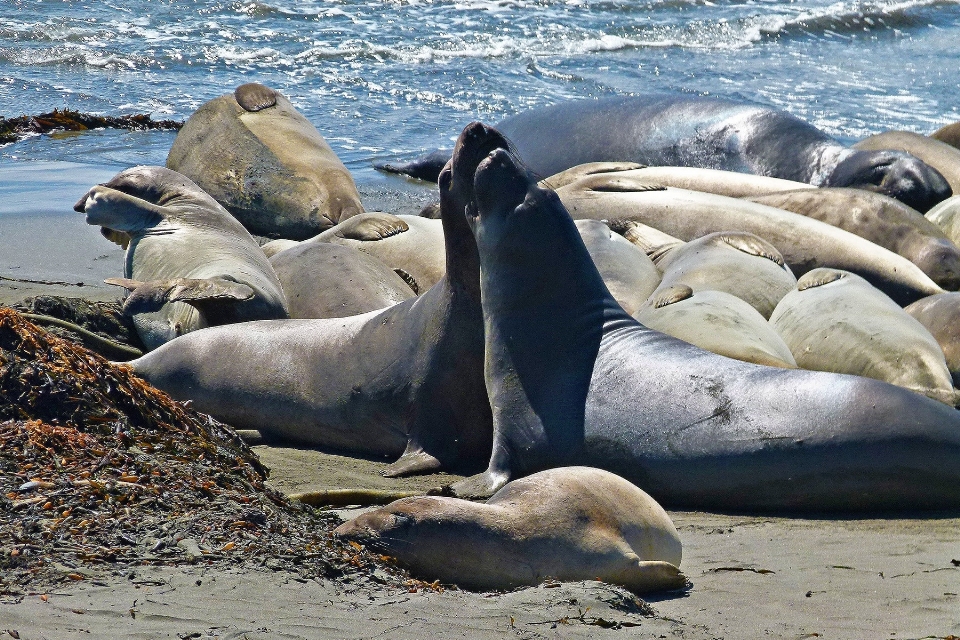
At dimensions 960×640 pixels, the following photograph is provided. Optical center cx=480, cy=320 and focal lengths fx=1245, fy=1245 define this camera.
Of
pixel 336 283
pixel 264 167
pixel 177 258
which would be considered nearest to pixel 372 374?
pixel 336 283

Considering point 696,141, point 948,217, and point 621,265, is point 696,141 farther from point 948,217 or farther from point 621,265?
point 621,265

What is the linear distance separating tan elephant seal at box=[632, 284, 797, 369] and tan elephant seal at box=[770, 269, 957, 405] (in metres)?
0.15

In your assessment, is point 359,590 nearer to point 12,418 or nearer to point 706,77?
point 12,418

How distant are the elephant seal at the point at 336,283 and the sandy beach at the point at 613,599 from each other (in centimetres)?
181

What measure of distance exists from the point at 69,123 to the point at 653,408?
347 inches

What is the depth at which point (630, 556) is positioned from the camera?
3.39m

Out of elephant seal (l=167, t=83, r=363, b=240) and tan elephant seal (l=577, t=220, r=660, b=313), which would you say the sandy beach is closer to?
tan elephant seal (l=577, t=220, r=660, b=313)

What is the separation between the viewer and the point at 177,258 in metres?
7.34

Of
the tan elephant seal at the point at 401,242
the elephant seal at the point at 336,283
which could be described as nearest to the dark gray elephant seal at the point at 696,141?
the tan elephant seal at the point at 401,242

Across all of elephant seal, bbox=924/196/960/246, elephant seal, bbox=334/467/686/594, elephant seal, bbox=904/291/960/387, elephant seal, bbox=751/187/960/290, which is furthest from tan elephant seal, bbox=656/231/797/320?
elephant seal, bbox=334/467/686/594

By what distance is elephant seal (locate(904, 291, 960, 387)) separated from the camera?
5.95 metres

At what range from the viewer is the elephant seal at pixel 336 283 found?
21.4 feet

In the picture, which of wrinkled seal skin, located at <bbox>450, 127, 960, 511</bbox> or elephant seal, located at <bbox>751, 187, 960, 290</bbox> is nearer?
wrinkled seal skin, located at <bbox>450, 127, 960, 511</bbox>

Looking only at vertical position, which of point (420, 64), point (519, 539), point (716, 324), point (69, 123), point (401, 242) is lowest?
point (420, 64)
